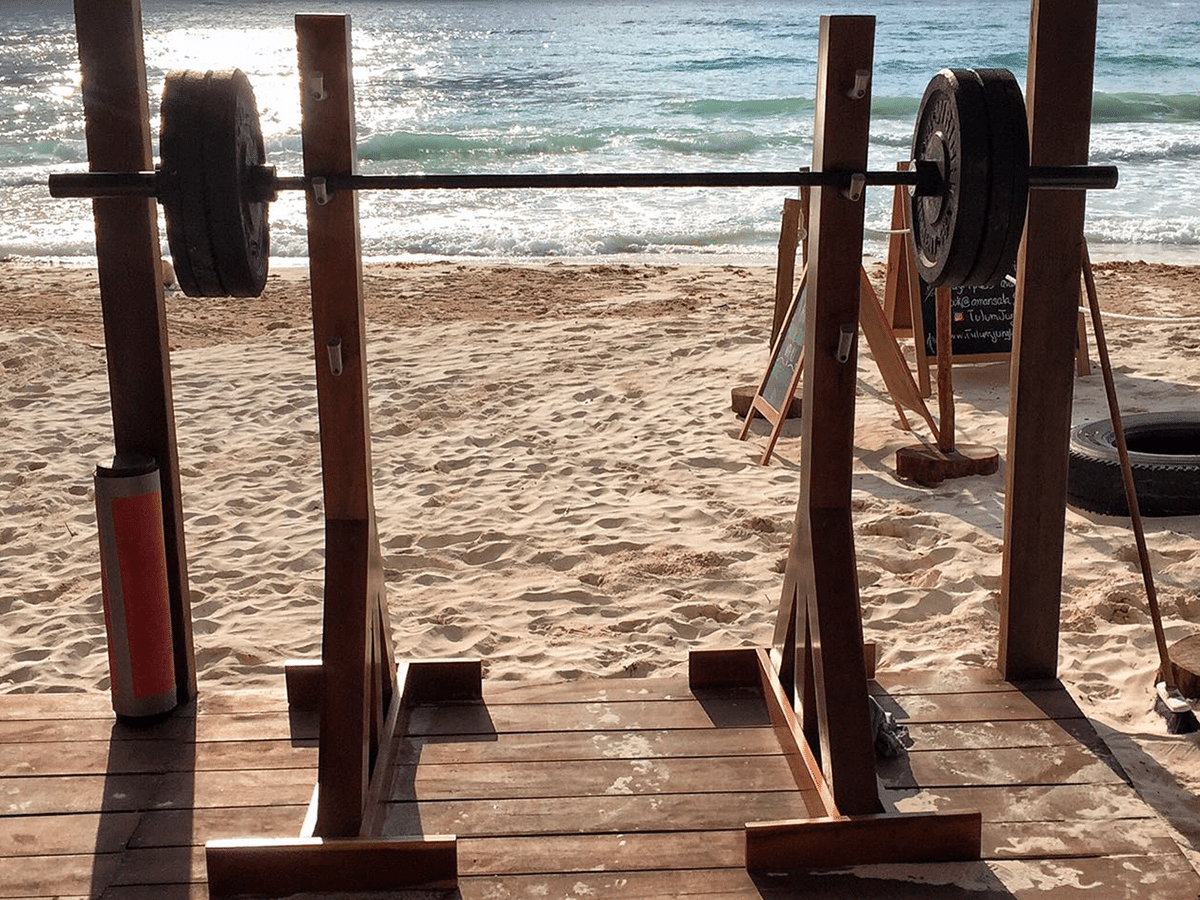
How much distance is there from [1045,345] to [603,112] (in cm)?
2216

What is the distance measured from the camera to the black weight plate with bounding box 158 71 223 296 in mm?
2461

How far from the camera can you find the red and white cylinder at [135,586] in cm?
310

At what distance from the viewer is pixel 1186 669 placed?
3.53 meters

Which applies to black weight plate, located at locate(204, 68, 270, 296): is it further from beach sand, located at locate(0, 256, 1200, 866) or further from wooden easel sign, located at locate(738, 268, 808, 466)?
wooden easel sign, located at locate(738, 268, 808, 466)

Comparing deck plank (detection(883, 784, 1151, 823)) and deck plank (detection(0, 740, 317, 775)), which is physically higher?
deck plank (detection(0, 740, 317, 775))

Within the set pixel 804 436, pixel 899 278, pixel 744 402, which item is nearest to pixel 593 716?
pixel 804 436

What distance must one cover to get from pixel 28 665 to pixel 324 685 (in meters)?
1.69

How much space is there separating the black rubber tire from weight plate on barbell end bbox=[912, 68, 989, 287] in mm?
2285

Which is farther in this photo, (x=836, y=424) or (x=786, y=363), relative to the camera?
(x=786, y=363)

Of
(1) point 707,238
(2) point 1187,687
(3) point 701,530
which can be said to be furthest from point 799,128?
(2) point 1187,687

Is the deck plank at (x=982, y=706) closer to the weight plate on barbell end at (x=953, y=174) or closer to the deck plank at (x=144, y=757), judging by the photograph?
the weight plate on barbell end at (x=953, y=174)

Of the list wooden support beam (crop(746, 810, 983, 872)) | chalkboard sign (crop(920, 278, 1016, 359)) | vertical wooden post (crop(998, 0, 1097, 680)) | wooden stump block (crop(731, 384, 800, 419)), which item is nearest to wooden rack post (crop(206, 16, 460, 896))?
wooden support beam (crop(746, 810, 983, 872))

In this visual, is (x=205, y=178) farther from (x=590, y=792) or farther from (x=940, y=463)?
(x=940, y=463)

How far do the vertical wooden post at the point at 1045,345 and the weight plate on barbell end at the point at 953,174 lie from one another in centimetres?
42
